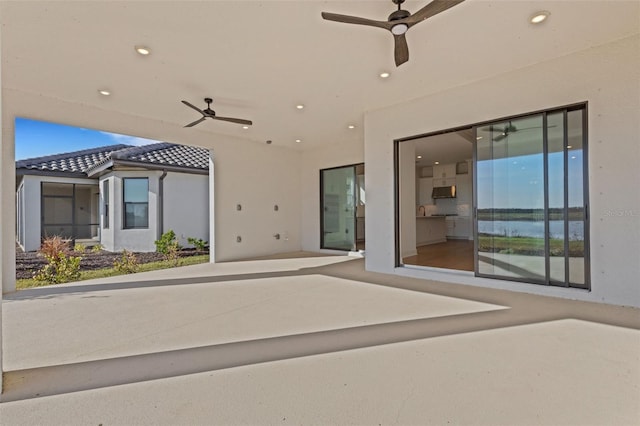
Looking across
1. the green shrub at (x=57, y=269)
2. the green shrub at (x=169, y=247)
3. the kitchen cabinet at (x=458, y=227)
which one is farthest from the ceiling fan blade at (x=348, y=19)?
the kitchen cabinet at (x=458, y=227)

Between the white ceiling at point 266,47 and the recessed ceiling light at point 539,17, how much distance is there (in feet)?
0.19

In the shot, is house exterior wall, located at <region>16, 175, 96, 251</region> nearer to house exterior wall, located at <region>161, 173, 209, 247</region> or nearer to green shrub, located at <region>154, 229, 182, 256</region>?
house exterior wall, located at <region>161, 173, 209, 247</region>

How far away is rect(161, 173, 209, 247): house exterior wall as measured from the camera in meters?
8.22

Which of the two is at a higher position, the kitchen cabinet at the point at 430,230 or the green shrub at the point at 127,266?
the kitchen cabinet at the point at 430,230

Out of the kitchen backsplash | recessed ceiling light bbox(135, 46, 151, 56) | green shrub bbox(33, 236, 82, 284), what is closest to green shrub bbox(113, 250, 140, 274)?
green shrub bbox(33, 236, 82, 284)

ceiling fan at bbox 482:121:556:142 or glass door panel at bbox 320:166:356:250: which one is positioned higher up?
ceiling fan at bbox 482:121:556:142

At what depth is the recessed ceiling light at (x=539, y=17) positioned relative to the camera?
111 inches

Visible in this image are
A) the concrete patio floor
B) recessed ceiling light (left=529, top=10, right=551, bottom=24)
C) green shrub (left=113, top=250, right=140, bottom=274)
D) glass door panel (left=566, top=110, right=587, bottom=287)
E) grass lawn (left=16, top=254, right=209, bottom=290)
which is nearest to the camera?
the concrete patio floor

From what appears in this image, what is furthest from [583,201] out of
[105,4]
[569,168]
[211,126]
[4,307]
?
[4,307]

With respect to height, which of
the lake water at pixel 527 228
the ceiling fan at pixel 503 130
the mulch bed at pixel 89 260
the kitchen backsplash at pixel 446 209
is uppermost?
the ceiling fan at pixel 503 130

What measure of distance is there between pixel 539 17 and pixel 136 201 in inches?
358

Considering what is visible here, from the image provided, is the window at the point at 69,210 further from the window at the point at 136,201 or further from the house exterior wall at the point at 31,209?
the window at the point at 136,201

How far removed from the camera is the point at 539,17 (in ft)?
9.41

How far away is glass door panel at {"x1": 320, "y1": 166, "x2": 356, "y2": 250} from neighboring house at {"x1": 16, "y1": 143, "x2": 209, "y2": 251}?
3.77 metres
